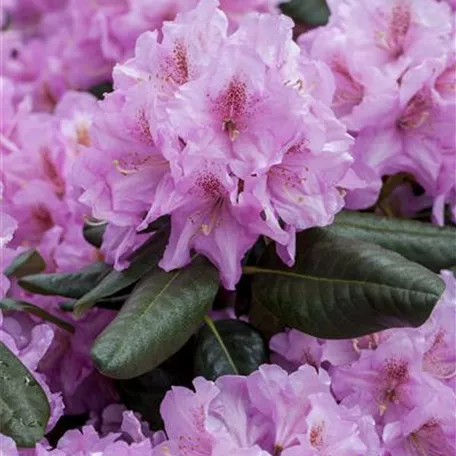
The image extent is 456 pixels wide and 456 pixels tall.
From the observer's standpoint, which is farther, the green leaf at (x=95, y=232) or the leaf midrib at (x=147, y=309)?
the green leaf at (x=95, y=232)

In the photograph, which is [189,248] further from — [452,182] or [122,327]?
[452,182]

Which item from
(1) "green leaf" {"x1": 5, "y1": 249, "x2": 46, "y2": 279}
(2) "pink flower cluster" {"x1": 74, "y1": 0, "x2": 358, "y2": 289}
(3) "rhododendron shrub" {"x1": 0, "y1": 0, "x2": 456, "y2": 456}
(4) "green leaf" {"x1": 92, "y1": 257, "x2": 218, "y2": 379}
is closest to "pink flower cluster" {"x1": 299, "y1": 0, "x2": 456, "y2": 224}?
(3) "rhododendron shrub" {"x1": 0, "y1": 0, "x2": 456, "y2": 456}

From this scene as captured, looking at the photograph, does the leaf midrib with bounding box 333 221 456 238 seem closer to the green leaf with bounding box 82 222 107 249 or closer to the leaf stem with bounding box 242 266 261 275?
the leaf stem with bounding box 242 266 261 275

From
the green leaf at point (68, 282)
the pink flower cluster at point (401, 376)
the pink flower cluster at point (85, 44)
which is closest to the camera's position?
the pink flower cluster at point (401, 376)

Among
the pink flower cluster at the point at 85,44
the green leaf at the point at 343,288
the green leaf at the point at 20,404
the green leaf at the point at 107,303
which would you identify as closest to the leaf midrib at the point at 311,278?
the green leaf at the point at 343,288

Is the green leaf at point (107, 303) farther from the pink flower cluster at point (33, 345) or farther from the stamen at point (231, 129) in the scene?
the stamen at point (231, 129)

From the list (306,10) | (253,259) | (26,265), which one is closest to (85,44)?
(306,10)
